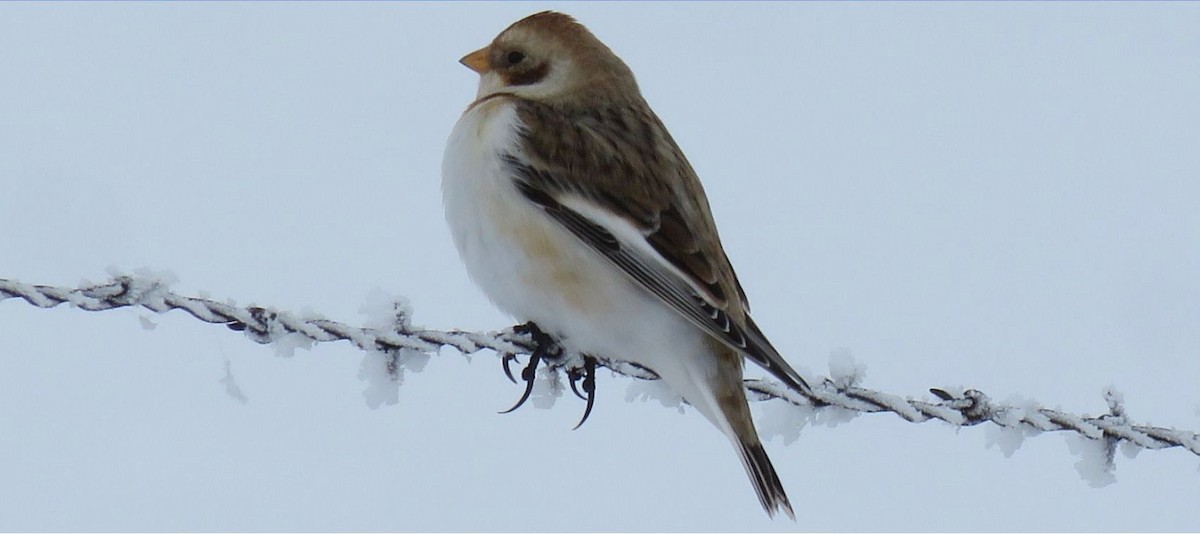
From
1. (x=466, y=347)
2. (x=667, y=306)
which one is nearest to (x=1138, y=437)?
(x=667, y=306)

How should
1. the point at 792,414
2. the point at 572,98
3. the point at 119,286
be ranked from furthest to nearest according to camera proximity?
the point at 572,98
the point at 792,414
the point at 119,286

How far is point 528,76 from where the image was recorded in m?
4.82

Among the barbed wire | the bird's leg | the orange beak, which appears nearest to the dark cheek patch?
the orange beak

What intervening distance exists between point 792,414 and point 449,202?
1.21 metres

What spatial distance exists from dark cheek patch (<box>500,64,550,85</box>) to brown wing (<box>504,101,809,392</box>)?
0.30m

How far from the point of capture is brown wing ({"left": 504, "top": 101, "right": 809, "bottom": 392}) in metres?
3.79

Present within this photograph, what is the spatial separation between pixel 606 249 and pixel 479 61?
49.6 inches

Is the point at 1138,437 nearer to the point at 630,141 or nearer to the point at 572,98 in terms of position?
the point at 630,141

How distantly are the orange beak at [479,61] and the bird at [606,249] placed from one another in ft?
1.64

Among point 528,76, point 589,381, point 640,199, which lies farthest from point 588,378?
point 528,76

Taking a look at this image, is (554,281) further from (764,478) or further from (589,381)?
(764,478)

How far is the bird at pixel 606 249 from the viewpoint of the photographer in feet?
12.6

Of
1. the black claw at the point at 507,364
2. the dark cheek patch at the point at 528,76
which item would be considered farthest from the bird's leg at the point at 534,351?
the dark cheek patch at the point at 528,76

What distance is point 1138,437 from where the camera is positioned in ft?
10.9
